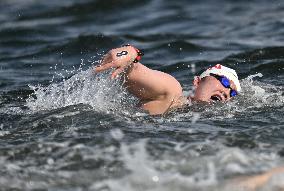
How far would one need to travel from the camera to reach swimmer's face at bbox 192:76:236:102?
8.18 m

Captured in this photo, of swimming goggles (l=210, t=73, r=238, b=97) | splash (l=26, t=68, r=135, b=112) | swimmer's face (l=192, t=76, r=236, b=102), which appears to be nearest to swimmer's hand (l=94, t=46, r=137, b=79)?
splash (l=26, t=68, r=135, b=112)

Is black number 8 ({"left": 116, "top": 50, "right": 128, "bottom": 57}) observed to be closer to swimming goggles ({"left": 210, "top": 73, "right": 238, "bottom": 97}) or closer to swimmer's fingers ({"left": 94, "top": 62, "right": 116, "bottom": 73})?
swimmer's fingers ({"left": 94, "top": 62, "right": 116, "bottom": 73})

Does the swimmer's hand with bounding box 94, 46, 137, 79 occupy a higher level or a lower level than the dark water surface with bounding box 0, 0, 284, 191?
higher

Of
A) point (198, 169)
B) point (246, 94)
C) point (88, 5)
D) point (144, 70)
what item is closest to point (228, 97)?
point (246, 94)

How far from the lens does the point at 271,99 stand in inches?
342

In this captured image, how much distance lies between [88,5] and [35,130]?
12233mm

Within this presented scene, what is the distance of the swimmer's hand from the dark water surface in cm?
37

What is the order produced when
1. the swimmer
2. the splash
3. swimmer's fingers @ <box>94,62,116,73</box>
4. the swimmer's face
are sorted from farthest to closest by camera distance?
the swimmer's face
the splash
the swimmer
swimmer's fingers @ <box>94,62,116,73</box>

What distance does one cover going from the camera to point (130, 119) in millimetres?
7527

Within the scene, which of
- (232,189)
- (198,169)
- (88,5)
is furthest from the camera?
(88,5)

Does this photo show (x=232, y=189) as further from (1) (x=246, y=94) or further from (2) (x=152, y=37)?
(2) (x=152, y=37)

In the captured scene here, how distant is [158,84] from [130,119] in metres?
0.48

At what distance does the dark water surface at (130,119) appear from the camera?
19.1 ft

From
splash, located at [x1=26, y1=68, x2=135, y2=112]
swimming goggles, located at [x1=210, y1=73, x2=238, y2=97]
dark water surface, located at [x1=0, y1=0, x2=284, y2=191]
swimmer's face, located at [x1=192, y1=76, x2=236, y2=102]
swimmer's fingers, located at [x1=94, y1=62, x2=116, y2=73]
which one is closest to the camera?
dark water surface, located at [x1=0, y1=0, x2=284, y2=191]
